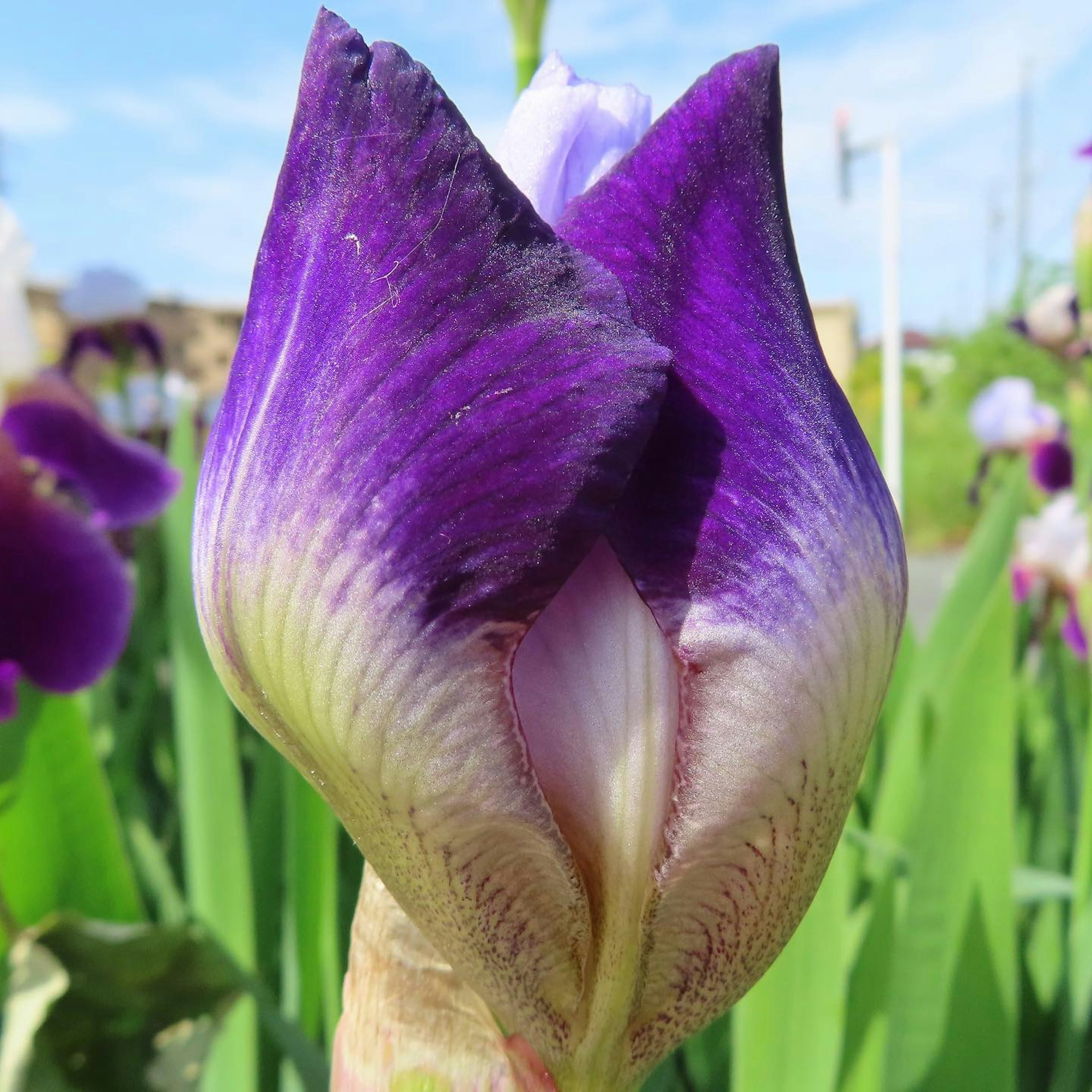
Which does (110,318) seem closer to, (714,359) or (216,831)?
(216,831)

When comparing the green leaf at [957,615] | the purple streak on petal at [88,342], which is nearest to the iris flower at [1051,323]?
the green leaf at [957,615]

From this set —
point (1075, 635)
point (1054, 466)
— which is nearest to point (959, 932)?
point (1075, 635)

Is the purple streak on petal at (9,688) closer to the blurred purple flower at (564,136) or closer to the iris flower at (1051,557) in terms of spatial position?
the blurred purple flower at (564,136)

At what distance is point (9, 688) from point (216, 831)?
19 cm

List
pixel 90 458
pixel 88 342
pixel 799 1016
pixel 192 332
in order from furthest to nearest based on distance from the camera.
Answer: pixel 192 332 → pixel 88 342 → pixel 90 458 → pixel 799 1016

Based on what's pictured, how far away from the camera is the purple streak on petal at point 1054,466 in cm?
253

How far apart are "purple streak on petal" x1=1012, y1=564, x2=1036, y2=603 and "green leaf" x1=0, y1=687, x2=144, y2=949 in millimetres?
1740

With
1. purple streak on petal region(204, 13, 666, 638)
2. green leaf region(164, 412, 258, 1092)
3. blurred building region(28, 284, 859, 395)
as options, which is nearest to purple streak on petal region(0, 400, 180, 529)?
green leaf region(164, 412, 258, 1092)

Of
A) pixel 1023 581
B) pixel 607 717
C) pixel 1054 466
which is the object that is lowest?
pixel 1023 581

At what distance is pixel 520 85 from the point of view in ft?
1.55

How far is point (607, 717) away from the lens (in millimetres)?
310

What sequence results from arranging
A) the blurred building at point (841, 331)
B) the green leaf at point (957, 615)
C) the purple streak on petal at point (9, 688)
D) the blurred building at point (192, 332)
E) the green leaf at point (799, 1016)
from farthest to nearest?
the blurred building at point (841, 331) → the blurred building at point (192, 332) → the green leaf at point (957, 615) → the purple streak on petal at point (9, 688) → the green leaf at point (799, 1016)

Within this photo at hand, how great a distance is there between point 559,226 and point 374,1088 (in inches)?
11.6

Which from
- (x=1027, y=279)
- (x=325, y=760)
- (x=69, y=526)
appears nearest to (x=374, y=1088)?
(x=325, y=760)
